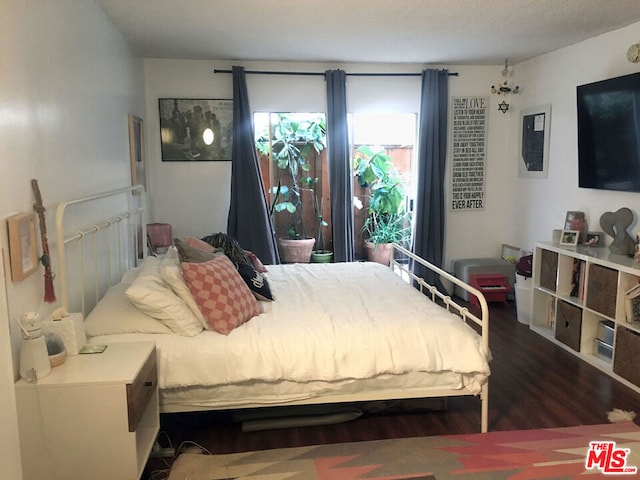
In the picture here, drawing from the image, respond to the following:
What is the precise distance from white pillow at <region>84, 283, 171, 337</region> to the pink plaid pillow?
222 millimetres

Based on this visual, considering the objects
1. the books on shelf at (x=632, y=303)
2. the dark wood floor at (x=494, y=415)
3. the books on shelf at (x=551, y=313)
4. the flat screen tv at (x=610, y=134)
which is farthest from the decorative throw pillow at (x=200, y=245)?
the flat screen tv at (x=610, y=134)

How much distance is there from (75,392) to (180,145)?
3.38 m

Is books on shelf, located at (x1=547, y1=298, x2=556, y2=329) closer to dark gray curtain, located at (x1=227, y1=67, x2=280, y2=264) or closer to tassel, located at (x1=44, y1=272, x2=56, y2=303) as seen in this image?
dark gray curtain, located at (x1=227, y1=67, x2=280, y2=264)

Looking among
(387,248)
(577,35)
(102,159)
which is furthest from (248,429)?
(577,35)

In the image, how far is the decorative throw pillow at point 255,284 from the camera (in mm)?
3061

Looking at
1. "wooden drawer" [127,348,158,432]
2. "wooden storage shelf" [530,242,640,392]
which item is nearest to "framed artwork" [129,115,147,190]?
"wooden drawer" [127,348,158,432]

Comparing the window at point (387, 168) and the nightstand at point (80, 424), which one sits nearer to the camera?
the nightstand at point (80, 424)

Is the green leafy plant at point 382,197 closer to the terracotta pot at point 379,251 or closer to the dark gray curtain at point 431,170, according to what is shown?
the terracotta pot at point 379,251

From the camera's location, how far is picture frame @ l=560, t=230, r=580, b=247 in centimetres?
406

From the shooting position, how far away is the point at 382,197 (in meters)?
5.23

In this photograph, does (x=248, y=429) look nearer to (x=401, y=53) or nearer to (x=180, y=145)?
(x=180, y=145)

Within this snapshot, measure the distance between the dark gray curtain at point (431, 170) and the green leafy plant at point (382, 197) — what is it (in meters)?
0.21

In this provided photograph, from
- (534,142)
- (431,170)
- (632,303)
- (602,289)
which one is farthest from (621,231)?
(431,170)

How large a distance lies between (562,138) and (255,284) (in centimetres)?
307
